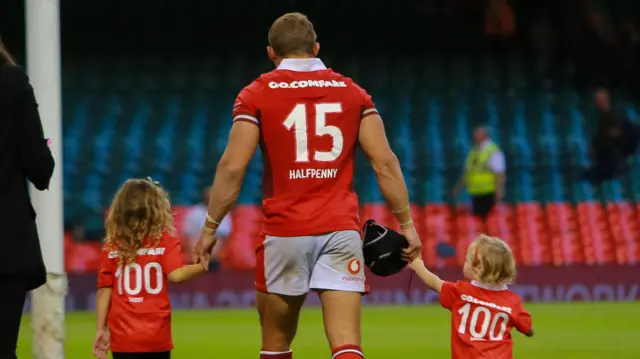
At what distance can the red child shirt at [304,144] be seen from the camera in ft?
20.3

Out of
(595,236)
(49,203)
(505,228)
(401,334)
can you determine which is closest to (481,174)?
(505,228)

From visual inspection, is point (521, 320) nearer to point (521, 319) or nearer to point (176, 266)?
point (521, 319)

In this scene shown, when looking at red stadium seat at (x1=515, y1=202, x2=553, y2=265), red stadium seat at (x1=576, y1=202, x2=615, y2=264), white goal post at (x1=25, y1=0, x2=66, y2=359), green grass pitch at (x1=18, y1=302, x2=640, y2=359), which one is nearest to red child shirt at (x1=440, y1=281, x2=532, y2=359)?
white goal post at (x1=25, y1=0, x2=66, y2=359)

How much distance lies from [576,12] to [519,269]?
8192mm

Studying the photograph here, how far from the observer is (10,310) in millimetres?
4832

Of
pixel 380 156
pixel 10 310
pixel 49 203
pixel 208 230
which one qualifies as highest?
pixel 380 156

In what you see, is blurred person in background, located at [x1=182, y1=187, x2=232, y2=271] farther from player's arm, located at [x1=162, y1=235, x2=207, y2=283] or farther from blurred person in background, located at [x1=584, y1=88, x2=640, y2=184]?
player's arm, located at [x1=162, y1=235, x2=207, y2=283]

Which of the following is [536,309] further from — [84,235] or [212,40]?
[212,40]

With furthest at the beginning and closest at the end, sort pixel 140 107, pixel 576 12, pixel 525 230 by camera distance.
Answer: pixel 576 12
pixel 140 107
pixel 525 230

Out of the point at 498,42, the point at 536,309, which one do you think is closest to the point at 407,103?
the point at 498,42

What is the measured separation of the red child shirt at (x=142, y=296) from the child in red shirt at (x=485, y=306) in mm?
1197

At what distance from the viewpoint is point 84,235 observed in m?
18.3

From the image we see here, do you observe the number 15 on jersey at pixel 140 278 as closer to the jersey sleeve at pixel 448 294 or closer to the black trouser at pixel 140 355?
the black trouser at pixel 140 355

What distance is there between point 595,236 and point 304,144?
13735 millimetres
